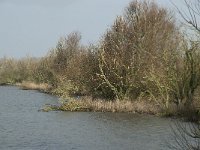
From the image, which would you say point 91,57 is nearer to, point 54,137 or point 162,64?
point 162,64

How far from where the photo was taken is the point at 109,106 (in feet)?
102

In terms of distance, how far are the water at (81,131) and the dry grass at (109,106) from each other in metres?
1.28

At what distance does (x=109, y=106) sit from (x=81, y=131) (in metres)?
9.20

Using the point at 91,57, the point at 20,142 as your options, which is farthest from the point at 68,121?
the point at 91,57

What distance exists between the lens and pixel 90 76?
35.3m

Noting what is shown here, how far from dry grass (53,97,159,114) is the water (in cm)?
128

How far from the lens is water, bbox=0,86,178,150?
1786 centimetres

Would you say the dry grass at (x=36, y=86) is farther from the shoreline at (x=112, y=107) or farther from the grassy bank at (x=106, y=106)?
the grassy bank at (x=106, y=106)

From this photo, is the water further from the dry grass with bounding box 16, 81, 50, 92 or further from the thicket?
the dry grass with bounding box 16, 81, 50, 92

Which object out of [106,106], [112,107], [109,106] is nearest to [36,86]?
[106,106]

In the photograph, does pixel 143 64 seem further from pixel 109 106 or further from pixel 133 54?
pixel 109 106

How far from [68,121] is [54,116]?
2.98m

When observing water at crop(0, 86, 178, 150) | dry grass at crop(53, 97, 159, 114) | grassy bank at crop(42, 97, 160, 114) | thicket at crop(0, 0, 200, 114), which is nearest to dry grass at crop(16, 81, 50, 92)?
thicket at crop(0, 0, 200, 114)

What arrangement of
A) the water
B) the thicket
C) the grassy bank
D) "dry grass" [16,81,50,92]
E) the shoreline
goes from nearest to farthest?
the water, the thicket, the shoreline, the grassy bank, "dry grass" [16,81,50,92]
